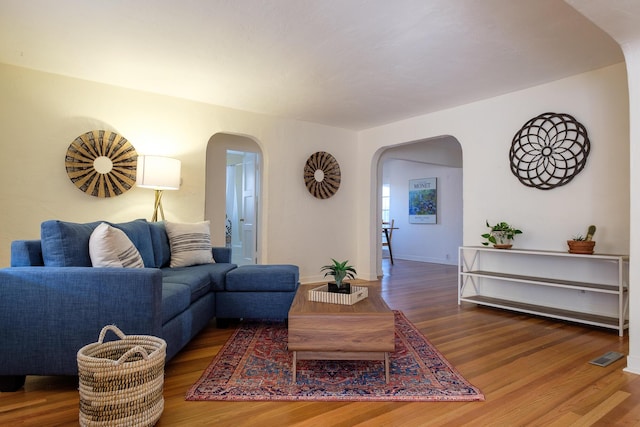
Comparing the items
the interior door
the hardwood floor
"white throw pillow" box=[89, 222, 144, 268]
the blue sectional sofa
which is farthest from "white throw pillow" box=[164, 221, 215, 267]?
the interior door

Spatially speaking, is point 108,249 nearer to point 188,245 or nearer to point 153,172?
point 188,245

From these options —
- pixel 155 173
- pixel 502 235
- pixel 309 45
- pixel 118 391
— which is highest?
pixel 309 45

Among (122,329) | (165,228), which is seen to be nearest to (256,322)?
(165,228)

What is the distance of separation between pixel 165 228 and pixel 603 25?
3622 millimetres

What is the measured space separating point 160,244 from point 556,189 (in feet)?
12.4

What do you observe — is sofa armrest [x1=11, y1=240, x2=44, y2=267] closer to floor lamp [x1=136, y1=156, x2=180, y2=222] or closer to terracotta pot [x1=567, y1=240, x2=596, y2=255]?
floor lamp [x1=136, y1=156, x2=180, y2=222]

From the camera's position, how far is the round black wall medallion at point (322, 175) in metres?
5.28

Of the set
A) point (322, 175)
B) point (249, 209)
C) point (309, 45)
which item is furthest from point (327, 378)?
point (249, 209)

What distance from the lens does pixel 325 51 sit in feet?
9.94

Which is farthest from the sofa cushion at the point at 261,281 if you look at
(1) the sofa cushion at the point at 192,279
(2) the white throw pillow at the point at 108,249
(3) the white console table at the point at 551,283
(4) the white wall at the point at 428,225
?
(4) the white wall at the point at 428,225

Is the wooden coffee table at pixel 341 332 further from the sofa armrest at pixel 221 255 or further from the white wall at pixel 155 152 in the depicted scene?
the white wall at pixel 155 152

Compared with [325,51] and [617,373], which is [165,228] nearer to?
[325,51]

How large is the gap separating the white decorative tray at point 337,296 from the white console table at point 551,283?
2.01m

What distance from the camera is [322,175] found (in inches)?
213
